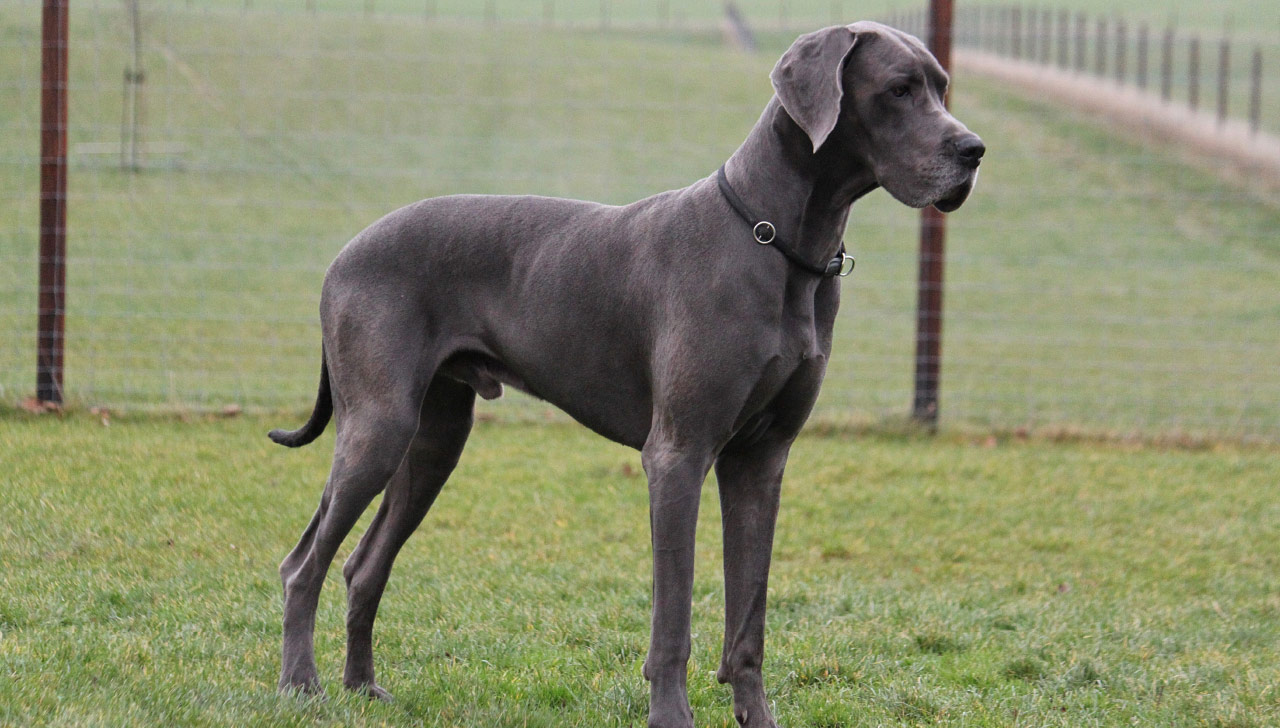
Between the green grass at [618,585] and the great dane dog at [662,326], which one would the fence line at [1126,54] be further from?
the great dane dog at [662,326]

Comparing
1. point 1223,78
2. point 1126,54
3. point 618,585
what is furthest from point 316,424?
point 1126,54

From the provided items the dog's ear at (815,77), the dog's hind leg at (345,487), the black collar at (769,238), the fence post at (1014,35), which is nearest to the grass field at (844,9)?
the fence post at (1014,35)

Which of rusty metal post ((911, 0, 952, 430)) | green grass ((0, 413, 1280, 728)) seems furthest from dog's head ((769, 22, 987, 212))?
rusty metal post ((911, 0, 952, 430))

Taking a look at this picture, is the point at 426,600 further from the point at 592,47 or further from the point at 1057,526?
the point at 592,47

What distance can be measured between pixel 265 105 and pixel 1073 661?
16.9m

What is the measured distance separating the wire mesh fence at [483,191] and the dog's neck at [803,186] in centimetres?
495

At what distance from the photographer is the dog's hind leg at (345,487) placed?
3828 millimetres

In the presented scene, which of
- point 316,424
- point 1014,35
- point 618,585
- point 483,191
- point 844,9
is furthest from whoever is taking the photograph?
point 844,9

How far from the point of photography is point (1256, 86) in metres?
20.0

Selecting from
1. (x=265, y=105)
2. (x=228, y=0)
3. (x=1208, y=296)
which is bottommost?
(x=1208, y=296)

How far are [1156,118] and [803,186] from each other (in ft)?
72.5

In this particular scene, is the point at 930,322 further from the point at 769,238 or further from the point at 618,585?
the point at 769,238

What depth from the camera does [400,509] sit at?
4176 mm

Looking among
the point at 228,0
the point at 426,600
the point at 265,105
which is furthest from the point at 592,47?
the point at 426,600
